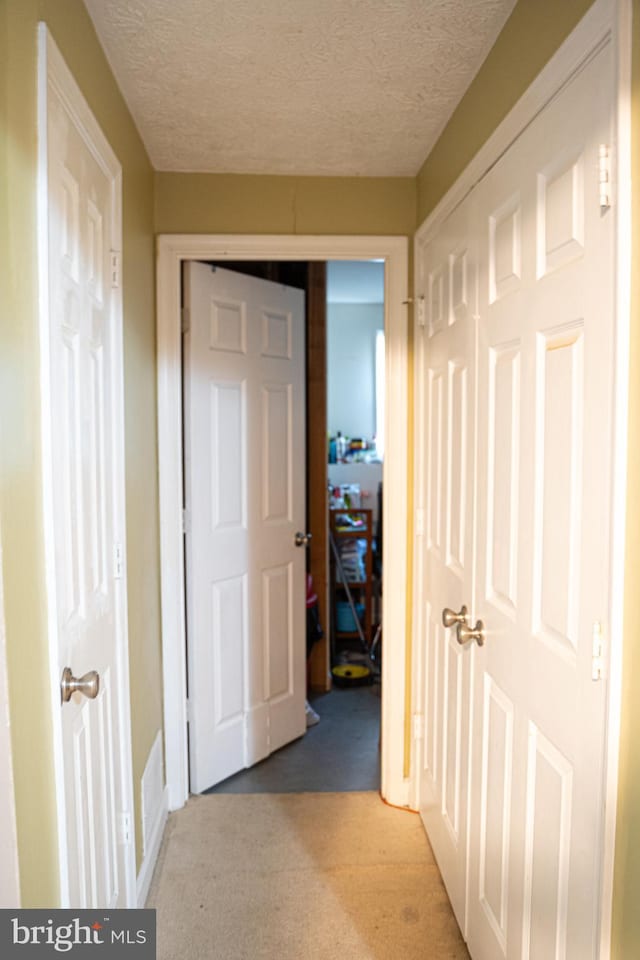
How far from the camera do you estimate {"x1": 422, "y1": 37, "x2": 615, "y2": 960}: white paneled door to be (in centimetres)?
108

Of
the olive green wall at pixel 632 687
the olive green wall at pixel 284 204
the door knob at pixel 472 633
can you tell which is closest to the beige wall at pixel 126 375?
the olive green wall at pixel 632 687

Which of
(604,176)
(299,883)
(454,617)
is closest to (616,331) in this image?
(604,176)

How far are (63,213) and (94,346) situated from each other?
1.08ft

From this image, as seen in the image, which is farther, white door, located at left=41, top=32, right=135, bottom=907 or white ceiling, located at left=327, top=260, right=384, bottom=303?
white ceiling, located at left=327, top=260, right=384, bottom=303

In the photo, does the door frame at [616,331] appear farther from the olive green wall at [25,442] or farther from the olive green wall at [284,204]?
the olive green wall at [284,204]

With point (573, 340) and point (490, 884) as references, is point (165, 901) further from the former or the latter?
point (573, 340)

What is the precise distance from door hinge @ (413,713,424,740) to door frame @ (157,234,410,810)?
99mm

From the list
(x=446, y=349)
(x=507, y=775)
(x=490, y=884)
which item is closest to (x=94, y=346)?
(x=446, y=349)

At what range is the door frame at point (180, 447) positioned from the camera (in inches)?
95.4

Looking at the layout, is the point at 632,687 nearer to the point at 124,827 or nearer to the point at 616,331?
the point at 616,331

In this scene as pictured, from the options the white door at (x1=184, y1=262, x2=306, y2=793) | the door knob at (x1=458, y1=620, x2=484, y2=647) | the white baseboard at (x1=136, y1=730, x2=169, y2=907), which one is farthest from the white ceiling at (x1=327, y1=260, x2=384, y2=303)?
the white baseboard at (x1=136, y1=730, x2=169, y2=907)

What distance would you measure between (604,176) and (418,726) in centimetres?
195

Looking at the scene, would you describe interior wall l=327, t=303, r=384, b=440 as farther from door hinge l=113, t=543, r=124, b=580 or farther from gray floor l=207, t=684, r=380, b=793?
door hinge l=113, t=543, r=124, b=580

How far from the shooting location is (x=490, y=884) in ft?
5.29
